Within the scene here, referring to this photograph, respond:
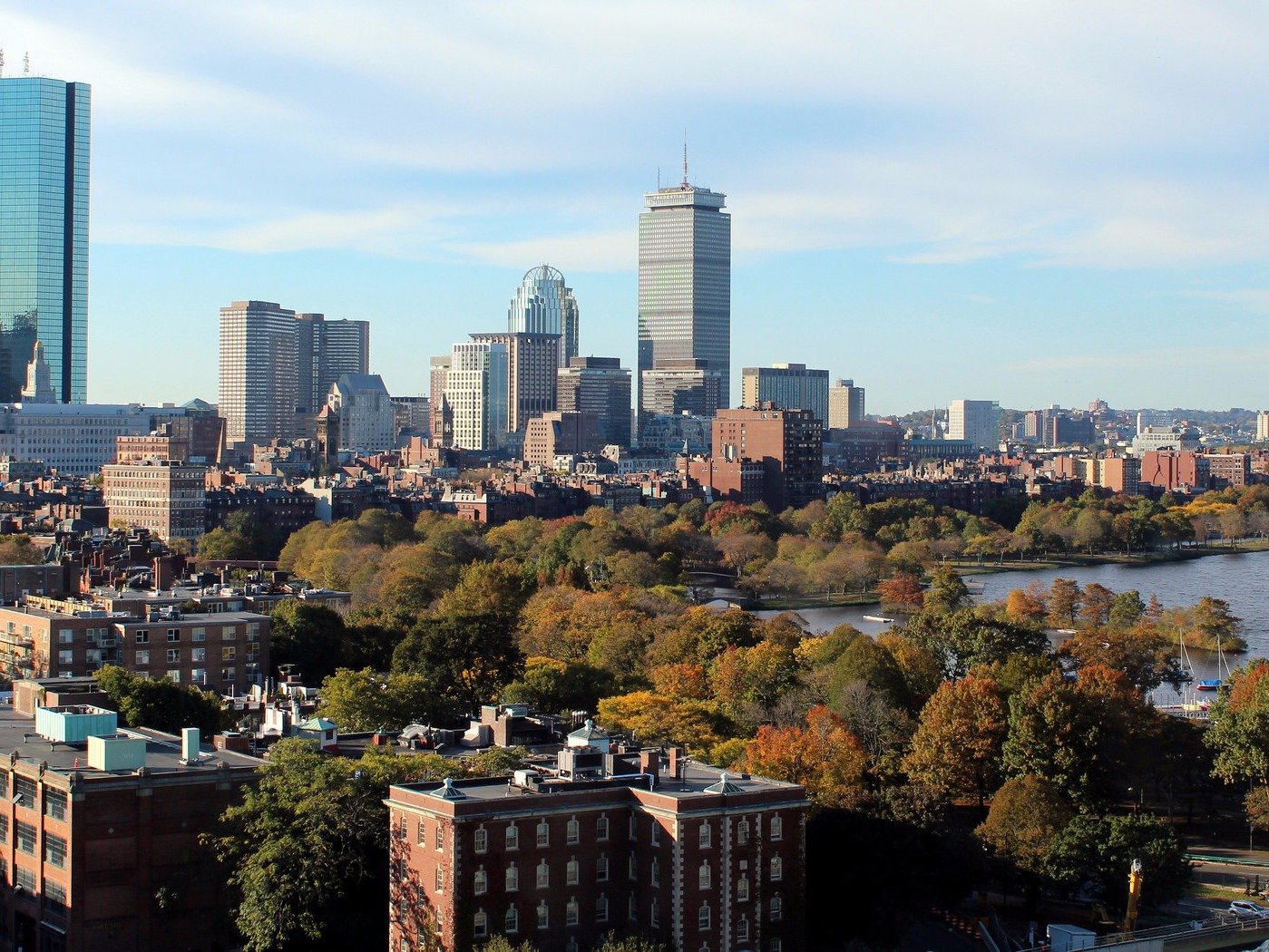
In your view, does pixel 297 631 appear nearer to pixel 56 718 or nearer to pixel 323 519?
pixel 56 718

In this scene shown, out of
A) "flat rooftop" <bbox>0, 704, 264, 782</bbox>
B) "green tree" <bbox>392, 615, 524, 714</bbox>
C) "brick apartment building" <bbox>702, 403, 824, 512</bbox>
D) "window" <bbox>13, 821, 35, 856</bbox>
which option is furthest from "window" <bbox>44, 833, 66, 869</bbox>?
"brick apartment building" <bbox>702, 403, 824, 512</bbox>

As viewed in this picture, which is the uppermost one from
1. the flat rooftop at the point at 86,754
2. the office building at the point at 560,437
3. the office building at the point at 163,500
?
the office building at the point at 560,437

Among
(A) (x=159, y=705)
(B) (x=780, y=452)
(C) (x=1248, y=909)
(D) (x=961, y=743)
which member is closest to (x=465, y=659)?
(A) (x=159, y=705)

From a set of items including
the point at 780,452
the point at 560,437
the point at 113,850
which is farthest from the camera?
the point at 560,437

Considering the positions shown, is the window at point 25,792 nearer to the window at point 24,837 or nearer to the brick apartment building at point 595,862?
the window at point 24,837

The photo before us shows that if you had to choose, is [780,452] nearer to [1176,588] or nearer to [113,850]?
[1176,588]

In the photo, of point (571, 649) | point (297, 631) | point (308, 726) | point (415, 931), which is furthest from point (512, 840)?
point (571, 649)

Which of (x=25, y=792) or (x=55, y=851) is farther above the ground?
(x=25, y=792)

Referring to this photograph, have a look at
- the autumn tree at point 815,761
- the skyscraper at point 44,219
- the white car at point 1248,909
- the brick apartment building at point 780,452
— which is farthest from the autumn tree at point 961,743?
the skyscraper at point 44,219
